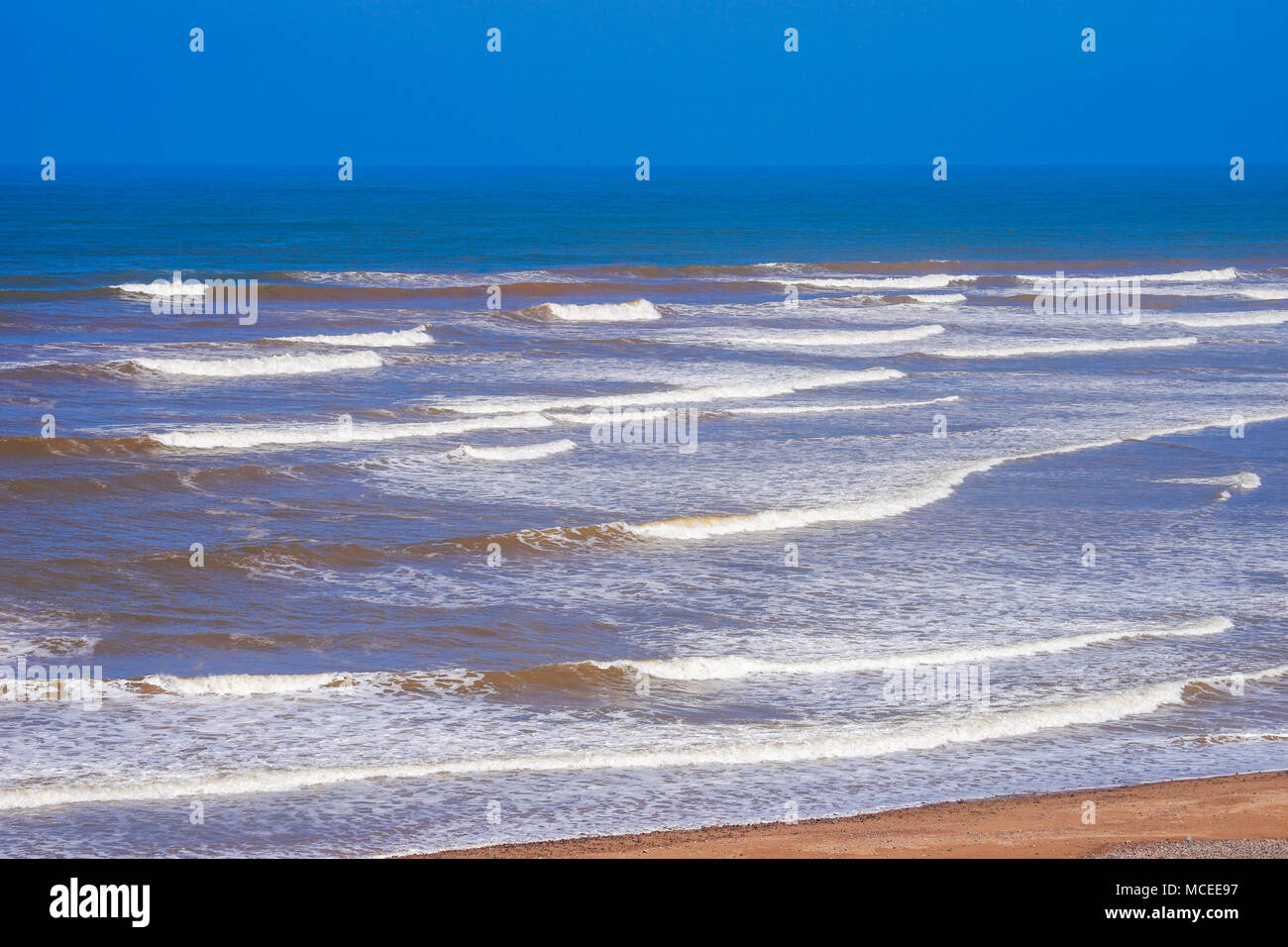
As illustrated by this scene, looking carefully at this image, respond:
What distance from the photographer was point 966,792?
784cm

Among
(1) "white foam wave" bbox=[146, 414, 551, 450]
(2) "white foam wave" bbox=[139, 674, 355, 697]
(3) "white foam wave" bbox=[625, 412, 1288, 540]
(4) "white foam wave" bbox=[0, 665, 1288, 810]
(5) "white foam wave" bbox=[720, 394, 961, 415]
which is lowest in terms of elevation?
(4) "white foam wave" bbox=[0, 665, 1288, 810]

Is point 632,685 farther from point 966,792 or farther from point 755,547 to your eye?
point 755,547

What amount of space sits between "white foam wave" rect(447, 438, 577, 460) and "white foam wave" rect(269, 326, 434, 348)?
10454 millimetres

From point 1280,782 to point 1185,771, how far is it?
1.84 feet

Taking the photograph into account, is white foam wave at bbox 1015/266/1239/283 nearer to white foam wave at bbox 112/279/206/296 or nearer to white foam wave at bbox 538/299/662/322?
white foam wave at bbox 538/299/662/322

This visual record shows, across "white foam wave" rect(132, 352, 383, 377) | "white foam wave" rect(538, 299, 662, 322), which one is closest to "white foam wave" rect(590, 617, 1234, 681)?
"white foam wave" rect(132, 352, 383, 377)

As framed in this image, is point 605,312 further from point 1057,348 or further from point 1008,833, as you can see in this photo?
point 1008,833

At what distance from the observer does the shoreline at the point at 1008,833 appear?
6.61 meters

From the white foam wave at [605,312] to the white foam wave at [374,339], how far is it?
5.32m

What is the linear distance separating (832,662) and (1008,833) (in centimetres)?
317

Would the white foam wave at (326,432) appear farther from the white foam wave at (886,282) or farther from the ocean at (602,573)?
the white foam wave at (886,282)

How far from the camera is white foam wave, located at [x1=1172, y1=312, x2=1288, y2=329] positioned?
34562 mm

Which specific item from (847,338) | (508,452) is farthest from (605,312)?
(508,452)

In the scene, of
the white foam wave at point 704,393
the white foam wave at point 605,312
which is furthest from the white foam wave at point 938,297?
the white foam wave at point 704,393
